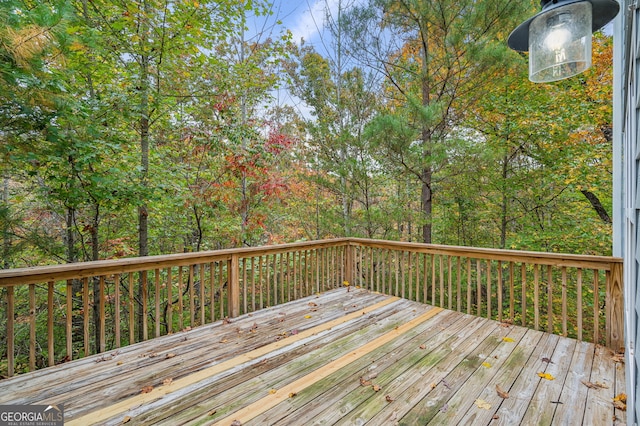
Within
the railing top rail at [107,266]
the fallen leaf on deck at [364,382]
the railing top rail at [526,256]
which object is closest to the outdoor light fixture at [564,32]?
the railing top rail at [526,256]

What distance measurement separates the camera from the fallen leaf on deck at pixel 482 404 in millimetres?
1935

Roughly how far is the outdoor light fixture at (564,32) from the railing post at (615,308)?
84.1 inches

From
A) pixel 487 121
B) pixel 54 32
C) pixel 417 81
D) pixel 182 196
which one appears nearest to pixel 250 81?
pixel 182 196

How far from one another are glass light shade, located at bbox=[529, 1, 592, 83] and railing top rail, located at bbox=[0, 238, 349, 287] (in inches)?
125

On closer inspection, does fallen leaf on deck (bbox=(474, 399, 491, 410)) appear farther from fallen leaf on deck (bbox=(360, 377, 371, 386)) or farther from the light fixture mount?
the light fixture mount

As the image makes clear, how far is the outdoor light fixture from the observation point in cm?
141

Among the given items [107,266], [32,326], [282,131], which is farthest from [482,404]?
[282,131]

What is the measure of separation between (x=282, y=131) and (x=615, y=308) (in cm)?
595

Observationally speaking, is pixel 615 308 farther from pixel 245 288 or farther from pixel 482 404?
pixel 245 288

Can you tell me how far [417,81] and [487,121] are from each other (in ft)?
6.63

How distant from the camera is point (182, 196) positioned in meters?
4.49

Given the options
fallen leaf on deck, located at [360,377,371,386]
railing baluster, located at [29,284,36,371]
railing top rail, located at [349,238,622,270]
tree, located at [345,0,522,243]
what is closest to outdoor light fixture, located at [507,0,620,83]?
railing top rail, located at [349,238,622,270]

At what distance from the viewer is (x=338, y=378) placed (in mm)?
2273

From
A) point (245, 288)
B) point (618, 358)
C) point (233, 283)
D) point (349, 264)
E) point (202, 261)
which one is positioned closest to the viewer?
point (618, 358)
